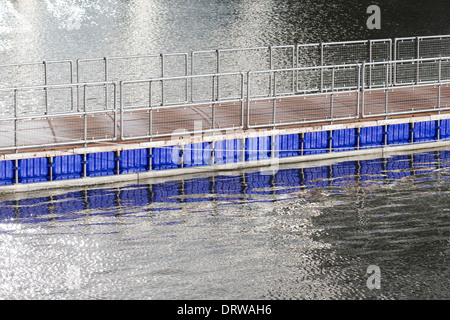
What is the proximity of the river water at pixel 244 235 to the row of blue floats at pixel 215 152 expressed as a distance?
568mm

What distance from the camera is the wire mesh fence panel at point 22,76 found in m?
43.4

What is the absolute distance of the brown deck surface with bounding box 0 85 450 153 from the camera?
95.0ft

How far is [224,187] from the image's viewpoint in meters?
28.6

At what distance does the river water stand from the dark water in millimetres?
31

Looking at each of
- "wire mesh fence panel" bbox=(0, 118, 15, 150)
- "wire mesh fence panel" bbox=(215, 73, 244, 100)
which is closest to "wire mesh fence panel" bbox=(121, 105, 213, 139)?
"wire mesh fence panel" bbox=(0, 118, 15, 150)

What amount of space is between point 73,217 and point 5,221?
166 centimetres

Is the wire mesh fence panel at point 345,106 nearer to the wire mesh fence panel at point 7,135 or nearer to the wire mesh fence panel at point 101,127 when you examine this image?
the wire mesh fence panel at point 101,127

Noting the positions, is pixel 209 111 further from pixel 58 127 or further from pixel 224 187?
pixel 58 127

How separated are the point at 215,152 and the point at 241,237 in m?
5.53

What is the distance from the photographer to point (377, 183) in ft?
96.0

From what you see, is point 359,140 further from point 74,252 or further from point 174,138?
point 74,252

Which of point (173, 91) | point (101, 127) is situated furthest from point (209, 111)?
point (173, 91)

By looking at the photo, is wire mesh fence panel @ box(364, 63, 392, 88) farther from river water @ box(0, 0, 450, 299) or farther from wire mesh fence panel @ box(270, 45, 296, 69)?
wire mesh fence panel @ box(270, 45, 296, 69)

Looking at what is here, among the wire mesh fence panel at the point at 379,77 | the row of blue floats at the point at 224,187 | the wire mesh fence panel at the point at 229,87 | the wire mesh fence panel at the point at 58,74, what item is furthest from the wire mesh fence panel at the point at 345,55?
the wire mesh fence panel at the point at 58,74
